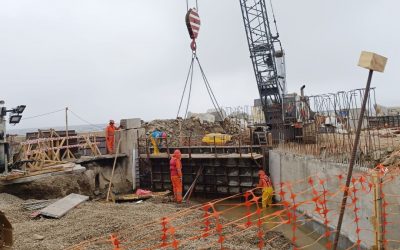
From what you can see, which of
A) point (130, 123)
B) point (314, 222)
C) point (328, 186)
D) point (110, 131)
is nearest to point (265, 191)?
point (314, 222)

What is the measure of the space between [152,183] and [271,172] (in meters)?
6.08

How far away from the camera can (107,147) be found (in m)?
18.6

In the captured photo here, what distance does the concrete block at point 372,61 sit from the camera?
4.08m

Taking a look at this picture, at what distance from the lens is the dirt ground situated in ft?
28.3

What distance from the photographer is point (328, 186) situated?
10.1 metres

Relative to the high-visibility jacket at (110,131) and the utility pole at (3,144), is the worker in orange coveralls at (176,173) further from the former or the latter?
the utility pole at (3,144)

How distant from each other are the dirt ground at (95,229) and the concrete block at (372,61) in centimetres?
555

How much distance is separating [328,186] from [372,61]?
660 cm

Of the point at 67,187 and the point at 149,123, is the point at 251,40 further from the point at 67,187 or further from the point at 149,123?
the point at 67,187

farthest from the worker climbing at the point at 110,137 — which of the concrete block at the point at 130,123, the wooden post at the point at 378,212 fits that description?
the wooden post at the point at 378,212

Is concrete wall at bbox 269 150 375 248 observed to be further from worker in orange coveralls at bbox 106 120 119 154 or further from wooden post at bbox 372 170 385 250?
worker in orange coveralls at bbox 106 120 119 154

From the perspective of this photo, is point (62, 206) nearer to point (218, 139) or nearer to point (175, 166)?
point (175, 166)

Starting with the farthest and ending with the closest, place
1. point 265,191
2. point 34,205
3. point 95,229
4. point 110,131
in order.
Answer: point 110,131 → point 265,191 → point 34,205 → point 95,229

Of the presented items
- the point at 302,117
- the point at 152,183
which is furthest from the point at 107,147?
the point at 302,117
